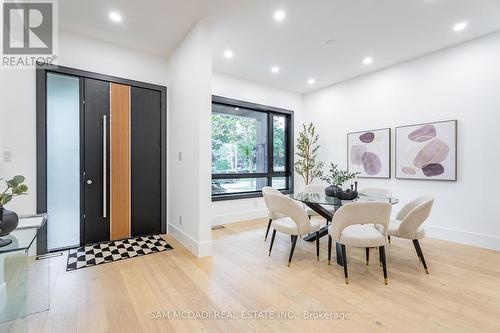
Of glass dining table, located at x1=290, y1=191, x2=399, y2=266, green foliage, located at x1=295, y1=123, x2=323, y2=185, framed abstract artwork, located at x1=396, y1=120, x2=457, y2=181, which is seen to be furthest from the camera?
green foliage, located at x1=295, y1=123, x2=323, y2=185

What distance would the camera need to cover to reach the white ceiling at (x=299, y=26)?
2672 mm

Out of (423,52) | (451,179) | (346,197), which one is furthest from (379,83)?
(346,197)

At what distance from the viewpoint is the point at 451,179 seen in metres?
3.53

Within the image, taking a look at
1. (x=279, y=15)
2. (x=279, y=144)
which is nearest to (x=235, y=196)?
(x=279, y=144)

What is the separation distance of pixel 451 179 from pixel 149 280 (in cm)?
444

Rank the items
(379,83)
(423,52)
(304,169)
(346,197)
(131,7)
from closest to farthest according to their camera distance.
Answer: (131,7) → (346,197) → (423,52) → (379,83) → (304,169)

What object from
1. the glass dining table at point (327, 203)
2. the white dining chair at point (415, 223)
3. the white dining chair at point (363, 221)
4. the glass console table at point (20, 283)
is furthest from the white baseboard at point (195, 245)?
the white dining chair at point (415, 223)

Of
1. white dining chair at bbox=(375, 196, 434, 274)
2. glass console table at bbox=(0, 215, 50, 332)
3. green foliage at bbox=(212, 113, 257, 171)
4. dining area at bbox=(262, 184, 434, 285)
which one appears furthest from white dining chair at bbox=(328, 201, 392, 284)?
green foliage at bbox=(212, 113, 257, 171)

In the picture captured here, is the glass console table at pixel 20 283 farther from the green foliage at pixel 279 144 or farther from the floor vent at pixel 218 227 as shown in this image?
the green foliage at pixel 279 144

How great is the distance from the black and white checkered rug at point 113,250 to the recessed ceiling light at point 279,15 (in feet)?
11.2

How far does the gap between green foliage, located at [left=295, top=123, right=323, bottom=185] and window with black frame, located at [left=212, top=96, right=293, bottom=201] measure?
244 millimetres

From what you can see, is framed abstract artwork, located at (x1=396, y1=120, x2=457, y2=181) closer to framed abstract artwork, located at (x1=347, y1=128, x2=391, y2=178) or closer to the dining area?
framed abstract artwork, located at (x1=347, y1=128, x2=391, y2=178)

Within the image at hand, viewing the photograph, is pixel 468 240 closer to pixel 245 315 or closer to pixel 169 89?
pixel 245 315

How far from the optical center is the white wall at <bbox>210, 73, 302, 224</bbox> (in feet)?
14.9
